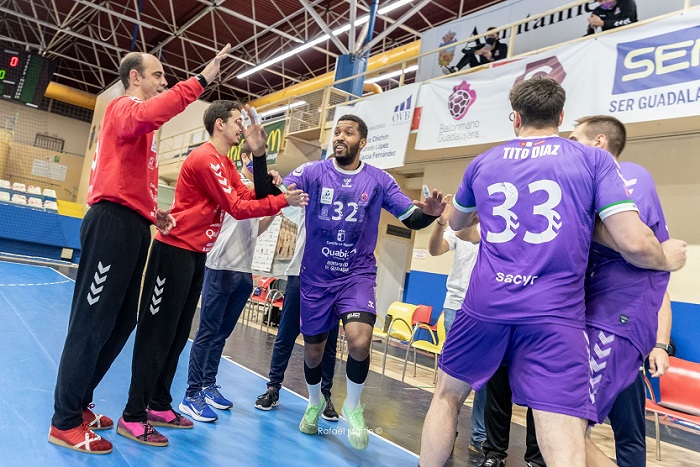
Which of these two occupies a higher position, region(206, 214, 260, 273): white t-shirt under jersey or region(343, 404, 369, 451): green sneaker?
region(206, 214, 260, 273): white t-shirt under jersey

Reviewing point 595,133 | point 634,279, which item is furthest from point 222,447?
point 595,133

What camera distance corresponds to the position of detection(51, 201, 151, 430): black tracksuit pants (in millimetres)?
2391

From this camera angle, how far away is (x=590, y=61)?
6000mm

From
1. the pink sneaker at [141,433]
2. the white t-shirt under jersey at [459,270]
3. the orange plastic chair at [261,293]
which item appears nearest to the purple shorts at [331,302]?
the pink sneaker at [141,433]

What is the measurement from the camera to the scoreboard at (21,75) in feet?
56.5

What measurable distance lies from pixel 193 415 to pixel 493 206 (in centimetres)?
238

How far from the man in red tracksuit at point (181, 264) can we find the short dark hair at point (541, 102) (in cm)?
144

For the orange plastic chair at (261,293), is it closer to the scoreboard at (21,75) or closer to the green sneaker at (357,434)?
the green sneaker at (357,434)

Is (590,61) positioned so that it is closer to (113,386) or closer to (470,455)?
(470,455)

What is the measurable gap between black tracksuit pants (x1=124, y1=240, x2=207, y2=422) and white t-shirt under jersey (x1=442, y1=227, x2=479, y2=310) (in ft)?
7.74

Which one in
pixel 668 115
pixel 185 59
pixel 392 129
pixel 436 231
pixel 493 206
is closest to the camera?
pixel 493 206

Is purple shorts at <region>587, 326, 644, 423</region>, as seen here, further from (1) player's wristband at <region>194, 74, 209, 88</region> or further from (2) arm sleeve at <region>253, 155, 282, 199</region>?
(1) player's wristband at <region>194, 74, 209, 88</region>

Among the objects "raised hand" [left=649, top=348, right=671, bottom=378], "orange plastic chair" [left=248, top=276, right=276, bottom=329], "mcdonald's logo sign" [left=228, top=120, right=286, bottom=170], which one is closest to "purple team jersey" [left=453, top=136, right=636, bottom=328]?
"raised hand" [left=649, top=348, right=671, bottom=378]

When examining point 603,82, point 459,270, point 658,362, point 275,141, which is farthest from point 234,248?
point 275,141
